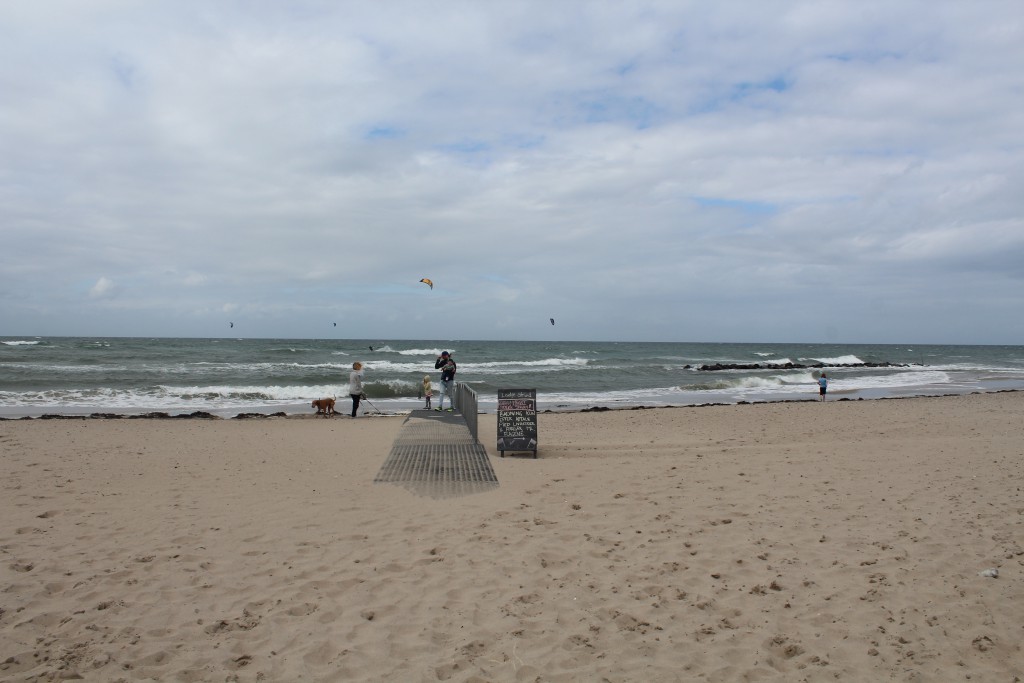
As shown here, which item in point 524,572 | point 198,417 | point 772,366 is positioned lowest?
point 772,366

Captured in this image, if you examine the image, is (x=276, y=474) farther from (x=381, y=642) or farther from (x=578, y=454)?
(x=381, y=642)

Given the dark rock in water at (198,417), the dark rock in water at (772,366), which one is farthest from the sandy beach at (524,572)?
the dark rock in water at (772,366)

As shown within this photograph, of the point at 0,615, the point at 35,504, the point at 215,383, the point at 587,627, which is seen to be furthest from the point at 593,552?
the point at 215,383

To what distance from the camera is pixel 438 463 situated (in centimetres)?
958

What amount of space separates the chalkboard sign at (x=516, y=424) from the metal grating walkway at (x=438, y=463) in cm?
44

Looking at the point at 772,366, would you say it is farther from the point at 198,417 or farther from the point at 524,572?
the point at 524,572

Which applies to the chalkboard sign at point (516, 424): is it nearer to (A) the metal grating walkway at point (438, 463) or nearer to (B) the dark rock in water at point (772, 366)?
(A) the metal grating walkway at point (438, 463)

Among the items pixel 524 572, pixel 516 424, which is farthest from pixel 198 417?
pixel 524 572

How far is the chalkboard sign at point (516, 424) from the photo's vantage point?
405 inches

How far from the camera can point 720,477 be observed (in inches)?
321

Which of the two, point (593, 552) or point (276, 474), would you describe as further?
point (276, 474)

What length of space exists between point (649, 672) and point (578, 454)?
6871mm

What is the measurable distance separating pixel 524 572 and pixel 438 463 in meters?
4.57

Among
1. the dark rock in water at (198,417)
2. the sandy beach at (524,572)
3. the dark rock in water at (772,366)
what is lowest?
the dark rock in water at (772,366)
